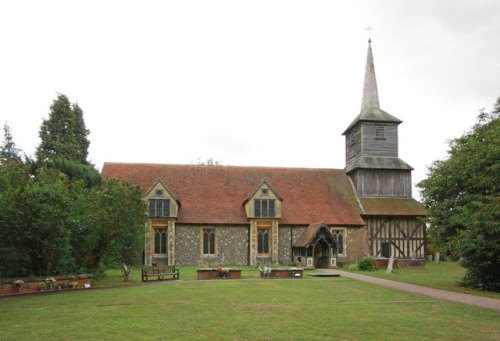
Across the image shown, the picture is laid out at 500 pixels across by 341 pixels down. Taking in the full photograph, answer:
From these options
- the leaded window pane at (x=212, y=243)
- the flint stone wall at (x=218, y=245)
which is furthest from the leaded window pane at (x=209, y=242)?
the flint stone wall at (x=218, y=245)

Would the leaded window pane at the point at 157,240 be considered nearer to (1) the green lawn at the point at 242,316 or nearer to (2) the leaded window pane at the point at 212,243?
(2) the leaded window pane at the point at 212,243

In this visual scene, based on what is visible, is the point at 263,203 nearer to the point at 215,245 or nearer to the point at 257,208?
the point at 257,208

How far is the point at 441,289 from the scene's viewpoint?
19359 mm

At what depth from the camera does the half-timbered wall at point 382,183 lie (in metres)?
38.1

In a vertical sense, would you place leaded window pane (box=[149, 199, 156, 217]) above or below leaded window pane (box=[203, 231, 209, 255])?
above

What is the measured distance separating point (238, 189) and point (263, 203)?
3.57 meters

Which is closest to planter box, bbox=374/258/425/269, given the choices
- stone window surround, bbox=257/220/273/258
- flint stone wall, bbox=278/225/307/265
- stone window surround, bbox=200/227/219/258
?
flint stone wall, bbox=278/225/307/265

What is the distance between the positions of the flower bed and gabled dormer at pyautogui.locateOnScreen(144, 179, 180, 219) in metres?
13.1

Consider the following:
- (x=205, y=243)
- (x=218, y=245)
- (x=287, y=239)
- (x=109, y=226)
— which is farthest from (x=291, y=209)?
(x=109, y=226)

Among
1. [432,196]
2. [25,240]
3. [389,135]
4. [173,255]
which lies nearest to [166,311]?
[25,240]

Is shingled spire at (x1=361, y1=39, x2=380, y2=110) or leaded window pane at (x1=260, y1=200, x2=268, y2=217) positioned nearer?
leaded window pane at (x1=260, y1=200, x2=268, y2=217)

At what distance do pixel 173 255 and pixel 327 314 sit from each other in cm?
2179

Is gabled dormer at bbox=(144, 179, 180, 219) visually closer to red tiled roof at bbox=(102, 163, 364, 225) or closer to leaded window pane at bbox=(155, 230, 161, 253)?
red tiled roof at bbox=(102, 163, 364, 225)

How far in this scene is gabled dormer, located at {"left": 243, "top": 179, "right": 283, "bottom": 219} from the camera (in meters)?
34.2
